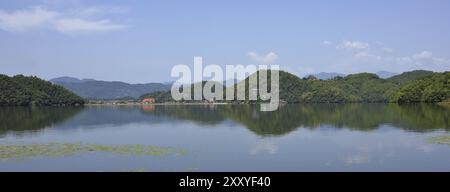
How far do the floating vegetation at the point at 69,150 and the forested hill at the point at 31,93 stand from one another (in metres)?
102

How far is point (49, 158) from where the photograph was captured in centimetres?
2417

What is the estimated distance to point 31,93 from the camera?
128375 mm

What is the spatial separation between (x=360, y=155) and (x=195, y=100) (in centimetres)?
13972

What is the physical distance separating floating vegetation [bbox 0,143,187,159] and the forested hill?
102m

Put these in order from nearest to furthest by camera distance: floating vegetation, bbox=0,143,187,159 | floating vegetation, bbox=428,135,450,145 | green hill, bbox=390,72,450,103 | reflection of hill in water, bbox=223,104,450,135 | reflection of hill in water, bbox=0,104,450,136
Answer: floating vegetation, bbox=0,143,187,159, floating vegetation, bbox=428,135,450,145, reflection of hill in water, bbox=223,104,450,135, reflection of hill in water, bbox=0,104,450,136, green hill, bbox=390,72,450,103

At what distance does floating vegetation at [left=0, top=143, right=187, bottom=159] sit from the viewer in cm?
2550

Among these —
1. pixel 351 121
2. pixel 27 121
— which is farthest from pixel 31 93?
pixel 351 121

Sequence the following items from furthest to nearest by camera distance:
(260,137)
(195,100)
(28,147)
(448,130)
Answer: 1. (195,100)
2. (448,130)
3. (260,137)
4. (28,147)

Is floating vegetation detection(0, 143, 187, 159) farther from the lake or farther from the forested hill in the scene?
the forested hill

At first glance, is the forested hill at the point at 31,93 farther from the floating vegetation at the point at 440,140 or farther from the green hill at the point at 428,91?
the floating vegetation at the point at 440,140

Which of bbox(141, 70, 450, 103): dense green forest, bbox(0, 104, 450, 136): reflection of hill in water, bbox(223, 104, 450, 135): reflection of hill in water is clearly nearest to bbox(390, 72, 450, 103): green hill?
bbox(0, 104, 450, 136): reflection of hill in water
